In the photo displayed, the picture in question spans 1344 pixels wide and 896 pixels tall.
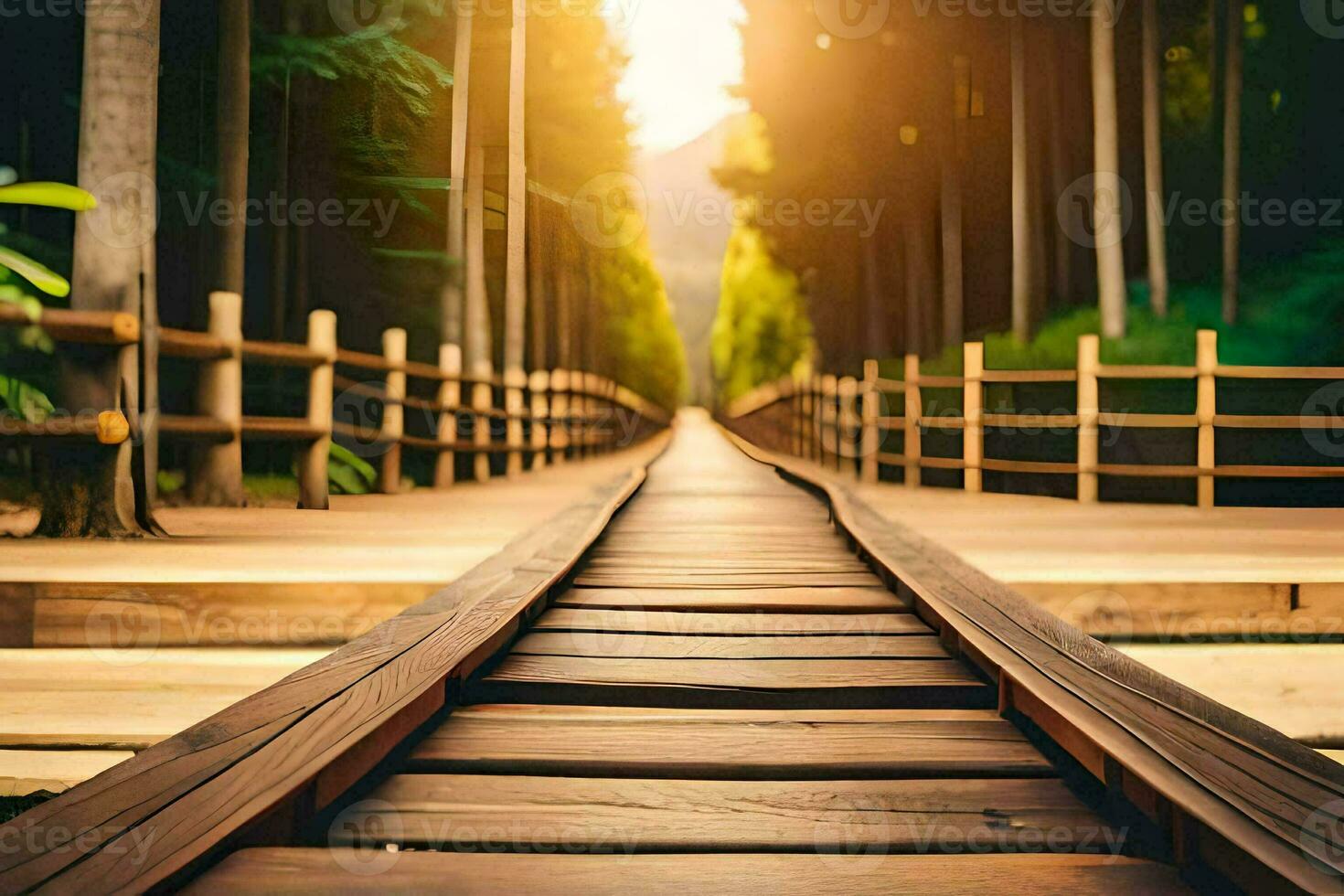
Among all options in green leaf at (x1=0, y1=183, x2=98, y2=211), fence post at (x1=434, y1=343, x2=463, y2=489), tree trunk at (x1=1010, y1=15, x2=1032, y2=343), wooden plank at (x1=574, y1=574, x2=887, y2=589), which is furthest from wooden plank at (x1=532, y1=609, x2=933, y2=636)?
tree trunk at (x1=1010, y1=15, x2=1032, y2=343)

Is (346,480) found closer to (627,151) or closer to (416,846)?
(416,846)

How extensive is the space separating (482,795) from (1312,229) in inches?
639

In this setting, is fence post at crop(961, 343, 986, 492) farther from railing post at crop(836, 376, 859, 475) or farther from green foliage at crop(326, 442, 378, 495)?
green foliage at crop(326, 442, 378, 495)

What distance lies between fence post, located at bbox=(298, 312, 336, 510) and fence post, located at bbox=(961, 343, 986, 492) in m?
5.76

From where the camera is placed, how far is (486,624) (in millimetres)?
2945

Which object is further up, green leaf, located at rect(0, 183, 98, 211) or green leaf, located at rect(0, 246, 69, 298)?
green leaf, located at rect(0, 183, 98, 211)

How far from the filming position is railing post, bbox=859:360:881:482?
11.2 meters

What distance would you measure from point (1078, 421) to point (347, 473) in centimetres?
630

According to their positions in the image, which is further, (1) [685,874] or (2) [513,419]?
(2) [513,419]

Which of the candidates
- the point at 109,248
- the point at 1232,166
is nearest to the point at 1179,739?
the point at 109,248

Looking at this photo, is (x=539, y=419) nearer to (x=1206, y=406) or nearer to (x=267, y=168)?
(x=267, y=168)

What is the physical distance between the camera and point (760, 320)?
129 feet

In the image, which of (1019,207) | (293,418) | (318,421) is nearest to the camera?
(318,421)

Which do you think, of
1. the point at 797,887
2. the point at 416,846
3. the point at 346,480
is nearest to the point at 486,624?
the point at 416,846
